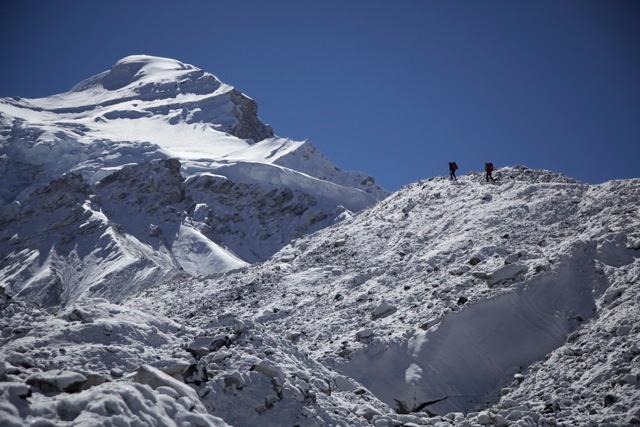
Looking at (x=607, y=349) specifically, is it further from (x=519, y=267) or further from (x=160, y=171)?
(x=160, y=171)

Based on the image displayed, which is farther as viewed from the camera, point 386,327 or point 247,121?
Result: point 247,121

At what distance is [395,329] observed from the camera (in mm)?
24234

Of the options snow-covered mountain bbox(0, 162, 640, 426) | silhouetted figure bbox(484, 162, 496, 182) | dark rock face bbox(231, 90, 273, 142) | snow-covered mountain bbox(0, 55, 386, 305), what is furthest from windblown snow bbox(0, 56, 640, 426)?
dark rock face bbox(231, 90, 273, 142)

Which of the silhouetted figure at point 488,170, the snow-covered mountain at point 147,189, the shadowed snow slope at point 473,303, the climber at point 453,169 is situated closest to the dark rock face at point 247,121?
the snow-covered mountain at point 147,189

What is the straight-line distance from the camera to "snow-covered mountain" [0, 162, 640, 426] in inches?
559

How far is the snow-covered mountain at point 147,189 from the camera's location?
69.8 meters

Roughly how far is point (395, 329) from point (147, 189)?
74053 mm

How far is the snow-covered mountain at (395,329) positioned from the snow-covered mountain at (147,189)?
108ft

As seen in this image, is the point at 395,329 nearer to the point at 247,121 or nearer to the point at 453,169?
the point at 453,169

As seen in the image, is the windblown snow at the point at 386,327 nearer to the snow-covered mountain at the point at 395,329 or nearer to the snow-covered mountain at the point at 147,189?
the snow-covered mountain at the point at 395,329

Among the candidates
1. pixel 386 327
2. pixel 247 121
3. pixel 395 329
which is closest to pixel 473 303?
pixel 395 329

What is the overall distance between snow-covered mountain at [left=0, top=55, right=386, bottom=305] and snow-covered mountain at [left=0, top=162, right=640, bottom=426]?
32798mm

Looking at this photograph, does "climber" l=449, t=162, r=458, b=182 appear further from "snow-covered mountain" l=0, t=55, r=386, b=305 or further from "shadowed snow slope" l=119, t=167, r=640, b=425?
"snow-covered mountain" l=0, t=55, r=386, b=305

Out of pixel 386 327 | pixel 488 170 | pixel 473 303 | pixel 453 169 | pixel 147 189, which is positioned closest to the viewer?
pixel 473 303
